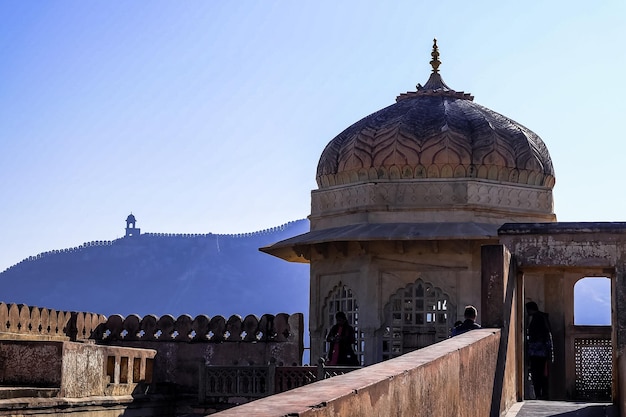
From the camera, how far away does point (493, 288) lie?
10117 mm

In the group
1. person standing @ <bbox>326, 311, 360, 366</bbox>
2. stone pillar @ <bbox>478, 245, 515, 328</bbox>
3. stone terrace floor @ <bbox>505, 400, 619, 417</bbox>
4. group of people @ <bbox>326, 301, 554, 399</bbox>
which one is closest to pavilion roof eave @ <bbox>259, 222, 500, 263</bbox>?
group of people @ <bbox>326, 301, 554, 399</bbox>

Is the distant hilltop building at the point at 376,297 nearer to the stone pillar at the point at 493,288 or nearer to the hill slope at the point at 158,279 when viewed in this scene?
the stone pillar at the point at 493,288

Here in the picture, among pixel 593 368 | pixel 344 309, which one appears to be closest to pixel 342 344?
pixel 344 309

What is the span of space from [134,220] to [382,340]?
166m

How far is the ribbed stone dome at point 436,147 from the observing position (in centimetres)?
1828

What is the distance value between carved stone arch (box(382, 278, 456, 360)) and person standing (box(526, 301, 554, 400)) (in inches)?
88.3

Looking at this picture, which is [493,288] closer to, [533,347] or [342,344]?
[533,347]

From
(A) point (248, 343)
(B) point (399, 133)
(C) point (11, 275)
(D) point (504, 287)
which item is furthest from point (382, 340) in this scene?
(C) point (11, 275)

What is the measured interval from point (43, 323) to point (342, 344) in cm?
377

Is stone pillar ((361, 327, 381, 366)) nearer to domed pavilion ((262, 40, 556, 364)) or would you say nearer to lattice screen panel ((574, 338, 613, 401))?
domed pavilion ((262, 40, 556, 364))

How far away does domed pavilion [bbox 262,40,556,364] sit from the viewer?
57.7ft

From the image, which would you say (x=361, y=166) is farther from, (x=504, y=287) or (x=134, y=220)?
(x=134, y=220)

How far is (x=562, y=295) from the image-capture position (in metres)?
17.7

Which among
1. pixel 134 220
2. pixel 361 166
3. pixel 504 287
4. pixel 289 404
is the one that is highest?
pixel 134 220
